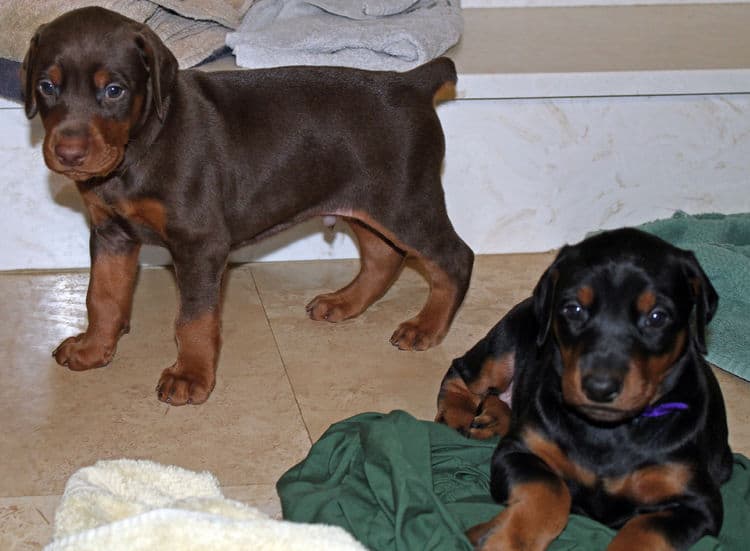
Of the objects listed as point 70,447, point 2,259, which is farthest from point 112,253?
point 2,259

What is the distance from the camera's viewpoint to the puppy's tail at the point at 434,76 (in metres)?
4.55

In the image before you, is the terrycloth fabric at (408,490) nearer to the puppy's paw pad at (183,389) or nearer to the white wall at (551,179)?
the puppy's paw pad at (183,389)

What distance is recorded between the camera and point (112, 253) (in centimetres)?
436

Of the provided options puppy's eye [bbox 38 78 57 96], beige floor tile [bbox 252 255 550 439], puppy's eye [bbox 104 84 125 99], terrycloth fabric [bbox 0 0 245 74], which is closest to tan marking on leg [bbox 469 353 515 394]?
beige floor tile [bbox 252 255 550 439]

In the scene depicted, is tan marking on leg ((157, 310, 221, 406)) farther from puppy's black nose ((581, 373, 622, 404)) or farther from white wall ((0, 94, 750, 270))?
puppy's black nose ((581, 373, 622, 404))

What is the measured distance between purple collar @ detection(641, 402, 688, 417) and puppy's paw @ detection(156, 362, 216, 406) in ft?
5.63

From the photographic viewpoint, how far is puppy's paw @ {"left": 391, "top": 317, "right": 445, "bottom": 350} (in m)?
4.65

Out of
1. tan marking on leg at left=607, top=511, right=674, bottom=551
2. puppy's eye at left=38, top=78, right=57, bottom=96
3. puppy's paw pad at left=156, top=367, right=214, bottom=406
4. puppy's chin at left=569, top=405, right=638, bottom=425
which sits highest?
puppy's eye at left=38, top=78, right=57, bottom=96

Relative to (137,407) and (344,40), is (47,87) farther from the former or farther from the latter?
(344,40)

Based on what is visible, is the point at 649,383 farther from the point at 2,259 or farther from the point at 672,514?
the point at 2,259

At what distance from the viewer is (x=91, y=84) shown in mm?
3729

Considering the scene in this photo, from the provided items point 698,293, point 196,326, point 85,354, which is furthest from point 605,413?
point 85,354

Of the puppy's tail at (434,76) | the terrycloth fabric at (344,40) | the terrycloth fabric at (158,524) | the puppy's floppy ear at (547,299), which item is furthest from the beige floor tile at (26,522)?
the terrycloth fabric at (344,40)

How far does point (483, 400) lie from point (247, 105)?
140 cm
